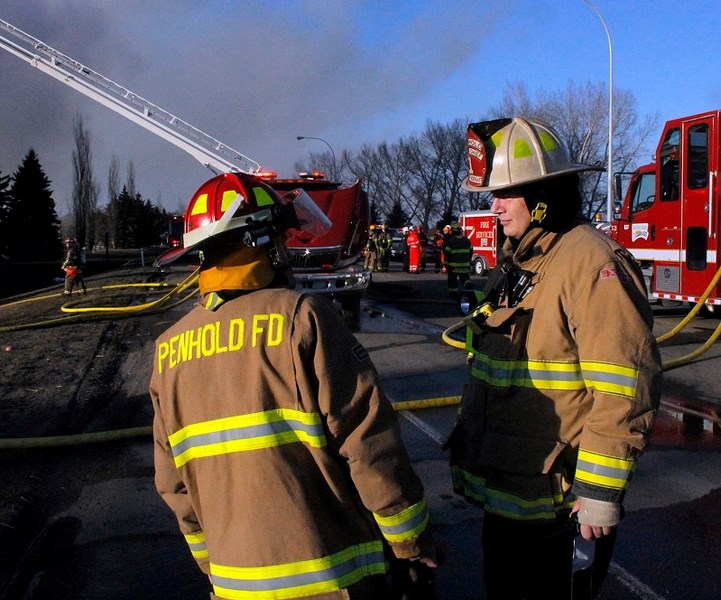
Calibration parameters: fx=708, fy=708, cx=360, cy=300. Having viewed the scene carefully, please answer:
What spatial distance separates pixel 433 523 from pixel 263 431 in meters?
2.59

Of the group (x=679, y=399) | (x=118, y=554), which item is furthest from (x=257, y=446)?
(x=679, y=399)

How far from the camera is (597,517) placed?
2014mm

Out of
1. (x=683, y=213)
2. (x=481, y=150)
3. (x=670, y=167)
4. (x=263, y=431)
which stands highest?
(x=670, y=167)

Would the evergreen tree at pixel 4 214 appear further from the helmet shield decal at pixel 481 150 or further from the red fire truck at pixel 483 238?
the helmet shield decal at pixel 481 150

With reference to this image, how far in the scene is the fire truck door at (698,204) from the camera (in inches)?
439

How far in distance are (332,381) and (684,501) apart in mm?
3512

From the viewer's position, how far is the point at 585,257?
7.01 feet

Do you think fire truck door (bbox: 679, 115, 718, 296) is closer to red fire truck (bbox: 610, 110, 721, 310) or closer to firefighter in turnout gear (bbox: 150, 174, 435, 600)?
red fire truck (bbox: 610, 110, 721, 310)

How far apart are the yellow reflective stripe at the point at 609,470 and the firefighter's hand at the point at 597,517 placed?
60mm

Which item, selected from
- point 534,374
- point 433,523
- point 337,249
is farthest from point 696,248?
point 534,374

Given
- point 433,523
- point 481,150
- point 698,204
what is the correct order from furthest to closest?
point 698,204 < point 433,523 < point 481,150

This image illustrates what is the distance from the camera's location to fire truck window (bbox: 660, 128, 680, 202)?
38.9 ft

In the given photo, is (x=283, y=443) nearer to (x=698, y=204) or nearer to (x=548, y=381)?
(x=548, y=381)

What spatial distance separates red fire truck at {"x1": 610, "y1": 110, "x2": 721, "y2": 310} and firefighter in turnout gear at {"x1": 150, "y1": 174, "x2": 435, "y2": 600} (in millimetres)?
10696
